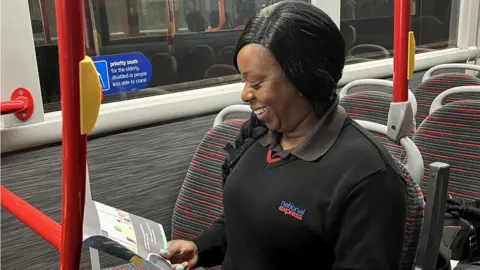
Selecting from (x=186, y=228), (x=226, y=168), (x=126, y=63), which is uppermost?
(x=126, y=63)

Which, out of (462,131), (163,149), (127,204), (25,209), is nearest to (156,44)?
(163,149)

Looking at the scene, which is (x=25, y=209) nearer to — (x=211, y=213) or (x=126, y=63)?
(x=211, y=213)

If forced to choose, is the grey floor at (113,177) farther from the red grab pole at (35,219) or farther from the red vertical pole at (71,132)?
the red vertical pole at (71,132)

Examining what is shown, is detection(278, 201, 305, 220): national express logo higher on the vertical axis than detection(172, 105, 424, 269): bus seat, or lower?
higher

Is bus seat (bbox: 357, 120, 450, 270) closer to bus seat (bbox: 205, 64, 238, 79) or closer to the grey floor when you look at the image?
the grey floor

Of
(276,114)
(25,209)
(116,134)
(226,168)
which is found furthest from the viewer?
(116,134)

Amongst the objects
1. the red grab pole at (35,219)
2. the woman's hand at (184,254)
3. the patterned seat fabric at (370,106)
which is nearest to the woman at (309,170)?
the woman's hand at (184,254)

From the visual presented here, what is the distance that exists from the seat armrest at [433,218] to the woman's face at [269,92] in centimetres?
34

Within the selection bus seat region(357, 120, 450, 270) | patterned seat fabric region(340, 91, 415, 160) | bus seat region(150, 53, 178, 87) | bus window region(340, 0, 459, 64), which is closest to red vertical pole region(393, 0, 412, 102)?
bus seat region(357, 120, 450, 270)

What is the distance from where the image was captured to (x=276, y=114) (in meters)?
0.99

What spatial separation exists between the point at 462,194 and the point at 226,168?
1.05m

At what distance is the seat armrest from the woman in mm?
233

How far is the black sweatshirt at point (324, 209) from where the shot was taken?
88cm

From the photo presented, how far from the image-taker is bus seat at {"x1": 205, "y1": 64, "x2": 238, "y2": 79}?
2.37 metres
